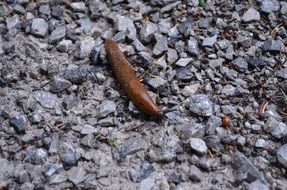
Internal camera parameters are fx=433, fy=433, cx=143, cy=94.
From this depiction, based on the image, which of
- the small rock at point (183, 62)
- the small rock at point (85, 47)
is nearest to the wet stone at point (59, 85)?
the small rock at point (85, 47)

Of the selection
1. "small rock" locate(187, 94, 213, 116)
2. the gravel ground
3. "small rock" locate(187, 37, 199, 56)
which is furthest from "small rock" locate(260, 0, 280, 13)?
"small rock" locate(187, 94, 213, 116)

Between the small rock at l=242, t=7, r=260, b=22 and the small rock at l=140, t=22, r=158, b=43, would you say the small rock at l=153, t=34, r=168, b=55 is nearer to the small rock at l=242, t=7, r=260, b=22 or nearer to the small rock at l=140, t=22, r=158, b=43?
the small rock at l=140, t=22, r=158, b=43

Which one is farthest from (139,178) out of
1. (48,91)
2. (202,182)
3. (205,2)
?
(205,2)

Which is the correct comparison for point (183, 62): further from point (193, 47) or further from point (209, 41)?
point (209, 41)

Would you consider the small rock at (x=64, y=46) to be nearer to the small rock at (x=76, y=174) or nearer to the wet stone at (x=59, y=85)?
the wet stone at (x=59, y=85)

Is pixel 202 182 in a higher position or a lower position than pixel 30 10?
lower

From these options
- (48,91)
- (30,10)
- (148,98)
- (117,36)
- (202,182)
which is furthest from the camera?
(30,10)

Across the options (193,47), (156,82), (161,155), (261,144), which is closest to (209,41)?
(193,47)

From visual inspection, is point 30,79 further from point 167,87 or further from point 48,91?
point 167,87

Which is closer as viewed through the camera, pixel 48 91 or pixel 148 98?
pixel 148 98
